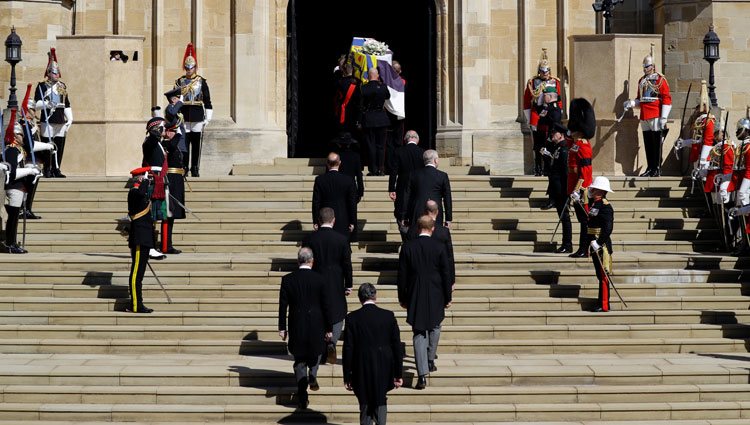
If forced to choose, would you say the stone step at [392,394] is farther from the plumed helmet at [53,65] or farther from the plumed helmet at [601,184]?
the plumed helmet at [53,65]

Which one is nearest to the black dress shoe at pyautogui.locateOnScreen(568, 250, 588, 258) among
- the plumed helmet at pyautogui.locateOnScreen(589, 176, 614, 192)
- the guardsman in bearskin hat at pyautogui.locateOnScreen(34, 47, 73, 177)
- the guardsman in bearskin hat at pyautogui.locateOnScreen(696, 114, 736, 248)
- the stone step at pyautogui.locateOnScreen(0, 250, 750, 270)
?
the stone step at pyautogui.locateOnScreen(0, 250, 750, 270)

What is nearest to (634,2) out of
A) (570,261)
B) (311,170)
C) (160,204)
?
(311,170)

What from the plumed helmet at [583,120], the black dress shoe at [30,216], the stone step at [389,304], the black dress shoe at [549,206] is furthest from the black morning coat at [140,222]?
the black dress shoe at [549,206]

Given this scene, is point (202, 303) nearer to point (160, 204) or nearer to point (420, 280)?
point (160, 204)

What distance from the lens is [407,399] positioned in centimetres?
1503

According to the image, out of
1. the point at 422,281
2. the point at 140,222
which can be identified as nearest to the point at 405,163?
the point at 140,222

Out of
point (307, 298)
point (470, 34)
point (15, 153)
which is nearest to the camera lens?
A: point (307, 298)

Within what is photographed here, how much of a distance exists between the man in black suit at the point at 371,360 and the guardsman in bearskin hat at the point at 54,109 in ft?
37.2

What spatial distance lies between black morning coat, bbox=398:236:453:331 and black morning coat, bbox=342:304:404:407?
168 centimetres

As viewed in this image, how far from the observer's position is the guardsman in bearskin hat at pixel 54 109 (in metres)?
23.7

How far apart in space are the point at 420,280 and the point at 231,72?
41.8 ft

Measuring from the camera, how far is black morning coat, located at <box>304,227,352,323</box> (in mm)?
15508

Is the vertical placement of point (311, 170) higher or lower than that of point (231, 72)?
lower

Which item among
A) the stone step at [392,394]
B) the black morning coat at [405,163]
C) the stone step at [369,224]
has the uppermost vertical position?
the black morning coat at [405,163]
